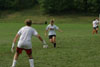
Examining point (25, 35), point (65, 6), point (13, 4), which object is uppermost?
point (13, 4)

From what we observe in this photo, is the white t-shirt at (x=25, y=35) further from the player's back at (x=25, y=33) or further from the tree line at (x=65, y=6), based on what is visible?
the tree line at (x=65, y=6)

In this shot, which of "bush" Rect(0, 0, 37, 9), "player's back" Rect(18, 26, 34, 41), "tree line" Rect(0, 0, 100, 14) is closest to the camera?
"player's back" Rect(18, 26, 34, 41)

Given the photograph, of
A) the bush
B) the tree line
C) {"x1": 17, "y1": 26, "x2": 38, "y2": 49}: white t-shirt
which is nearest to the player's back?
{"x1": 17, "y1": 26, "x2": 38, "y2": 49}: white t-shirt

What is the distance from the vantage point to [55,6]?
83.8m

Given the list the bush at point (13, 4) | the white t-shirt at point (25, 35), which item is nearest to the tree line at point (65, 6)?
the bush at point (13, 4)

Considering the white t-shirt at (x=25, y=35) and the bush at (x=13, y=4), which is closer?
the white t-shirt at (x=25, y=35)

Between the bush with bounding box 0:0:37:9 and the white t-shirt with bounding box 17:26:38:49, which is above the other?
the bush with bounding box 0:0:37:9

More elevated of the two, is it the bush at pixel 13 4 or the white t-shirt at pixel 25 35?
the bush at pixel 13 4

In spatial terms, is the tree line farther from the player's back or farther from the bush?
the player's back

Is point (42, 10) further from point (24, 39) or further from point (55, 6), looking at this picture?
point (24, 39)

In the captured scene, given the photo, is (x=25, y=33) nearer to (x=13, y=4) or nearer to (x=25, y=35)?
(x=25, y=35)

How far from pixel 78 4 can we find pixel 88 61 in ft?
240

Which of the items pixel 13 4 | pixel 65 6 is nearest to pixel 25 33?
pixel 65 6

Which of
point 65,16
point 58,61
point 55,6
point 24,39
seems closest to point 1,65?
point 24,39
